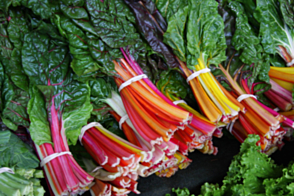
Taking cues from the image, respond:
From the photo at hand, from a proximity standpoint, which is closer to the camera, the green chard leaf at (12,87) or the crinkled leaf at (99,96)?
the green chard leaf at (12,87)

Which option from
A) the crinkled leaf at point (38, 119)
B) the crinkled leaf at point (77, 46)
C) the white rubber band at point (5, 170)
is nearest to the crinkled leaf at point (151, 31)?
the crinkled leaf at point (77, 46)

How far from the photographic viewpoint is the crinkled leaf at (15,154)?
4.82 feet

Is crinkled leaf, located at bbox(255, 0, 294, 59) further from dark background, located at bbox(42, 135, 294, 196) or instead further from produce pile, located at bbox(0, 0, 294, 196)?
dark background, located at bbox(42, 135, 294, 196)

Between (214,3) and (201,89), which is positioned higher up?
(214,3)

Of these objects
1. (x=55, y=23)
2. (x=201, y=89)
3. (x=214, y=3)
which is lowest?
(x=201, y=89)

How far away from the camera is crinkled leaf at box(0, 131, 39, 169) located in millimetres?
1469

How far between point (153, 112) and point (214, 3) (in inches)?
36.5

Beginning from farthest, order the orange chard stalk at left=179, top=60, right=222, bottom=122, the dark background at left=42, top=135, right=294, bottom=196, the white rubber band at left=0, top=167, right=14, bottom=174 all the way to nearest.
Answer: the dark background at left=42, top=135, right=294, bottom=196, the orange chard stalk at left=179, top=60, right=222, bottom=122, the white rubber band at left=0, top=167, right=14, bottom=174

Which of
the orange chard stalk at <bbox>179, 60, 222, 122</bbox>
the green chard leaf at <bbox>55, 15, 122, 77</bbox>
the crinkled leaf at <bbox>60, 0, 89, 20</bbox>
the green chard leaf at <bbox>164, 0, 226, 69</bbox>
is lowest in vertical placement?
the orange chard stalk at <bbox>179, 60, 222, 122</bbox>

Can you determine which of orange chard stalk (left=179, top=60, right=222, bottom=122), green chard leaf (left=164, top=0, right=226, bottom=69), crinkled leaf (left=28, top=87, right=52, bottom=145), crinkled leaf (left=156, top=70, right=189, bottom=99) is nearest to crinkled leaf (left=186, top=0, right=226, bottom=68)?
green chard leaf (left=164, top=0, right=226, bottom=69)

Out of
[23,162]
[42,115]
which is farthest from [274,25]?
[23,162]

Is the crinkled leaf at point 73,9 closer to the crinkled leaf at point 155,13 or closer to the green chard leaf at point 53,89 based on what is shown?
the green chard leaf at point 53,89

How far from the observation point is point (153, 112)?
5.82 ft

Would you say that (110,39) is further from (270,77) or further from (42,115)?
(270,77)
